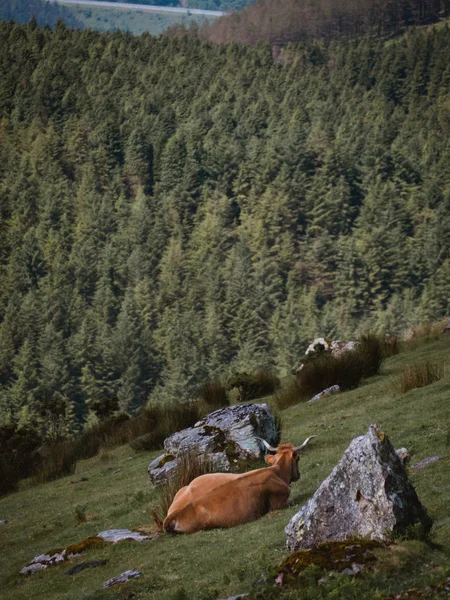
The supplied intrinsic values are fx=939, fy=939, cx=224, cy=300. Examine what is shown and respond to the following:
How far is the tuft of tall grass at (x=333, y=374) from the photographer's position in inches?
771

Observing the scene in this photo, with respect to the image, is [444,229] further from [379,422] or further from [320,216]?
[379,422]

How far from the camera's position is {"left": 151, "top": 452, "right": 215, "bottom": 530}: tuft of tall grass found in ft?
33.4

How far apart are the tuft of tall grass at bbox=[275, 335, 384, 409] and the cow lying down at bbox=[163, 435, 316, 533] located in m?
9.93

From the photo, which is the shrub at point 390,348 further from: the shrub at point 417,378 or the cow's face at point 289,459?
the cow's face at point 289,459

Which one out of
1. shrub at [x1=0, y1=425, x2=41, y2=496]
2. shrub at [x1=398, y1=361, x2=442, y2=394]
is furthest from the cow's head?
shrub at [x1=0, y1=425, x2=41, y2=496]

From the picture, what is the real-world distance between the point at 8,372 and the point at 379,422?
13230 cm

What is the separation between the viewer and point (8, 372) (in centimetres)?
14050

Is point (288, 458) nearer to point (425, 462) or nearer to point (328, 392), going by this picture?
point (425, 462)

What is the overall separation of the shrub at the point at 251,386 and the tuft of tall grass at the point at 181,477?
1154 cm

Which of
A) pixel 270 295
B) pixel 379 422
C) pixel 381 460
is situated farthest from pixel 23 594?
pixel 270 295

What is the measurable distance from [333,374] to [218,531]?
10966mm

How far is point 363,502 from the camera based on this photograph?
22.9 ft

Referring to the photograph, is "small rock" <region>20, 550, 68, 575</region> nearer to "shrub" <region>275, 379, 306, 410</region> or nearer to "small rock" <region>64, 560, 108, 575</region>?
"small rock" <region>64, 560, 108, 575</region>

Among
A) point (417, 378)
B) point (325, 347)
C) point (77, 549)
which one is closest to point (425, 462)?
point (77, 549)
